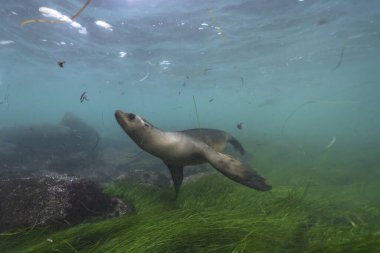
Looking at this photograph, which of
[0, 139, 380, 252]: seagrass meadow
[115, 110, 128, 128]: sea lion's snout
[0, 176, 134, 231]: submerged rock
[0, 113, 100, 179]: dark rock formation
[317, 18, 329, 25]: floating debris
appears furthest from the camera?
[317, 18, 329, 25]: floating debris

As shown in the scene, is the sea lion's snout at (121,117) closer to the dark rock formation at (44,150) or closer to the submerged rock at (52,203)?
the submerged rock at (52,203)

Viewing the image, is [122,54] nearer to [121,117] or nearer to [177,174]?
[177,174]

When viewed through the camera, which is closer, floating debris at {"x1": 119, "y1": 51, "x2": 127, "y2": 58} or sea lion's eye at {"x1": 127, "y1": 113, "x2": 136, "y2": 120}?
sea lion's eye at {"x1": 127, "y1": 113, "x2": 136, "y2": 120}

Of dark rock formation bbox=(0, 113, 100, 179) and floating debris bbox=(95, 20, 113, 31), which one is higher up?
floating debris bbox=(95, 20, 113, 31)

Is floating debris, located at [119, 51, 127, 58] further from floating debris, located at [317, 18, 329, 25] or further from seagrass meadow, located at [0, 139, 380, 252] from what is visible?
seagrass meadow, located at [0, 139, 380, 252]

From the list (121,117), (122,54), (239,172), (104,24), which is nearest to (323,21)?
(104,24)

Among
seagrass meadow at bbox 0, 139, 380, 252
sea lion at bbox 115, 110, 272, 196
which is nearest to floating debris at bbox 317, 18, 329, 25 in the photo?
seagrass meadow at bbox 0, 139, 380, 252

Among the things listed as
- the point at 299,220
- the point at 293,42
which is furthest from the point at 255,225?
the point at 293,42

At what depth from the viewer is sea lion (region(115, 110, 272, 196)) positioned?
3398mm

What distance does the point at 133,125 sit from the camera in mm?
3639

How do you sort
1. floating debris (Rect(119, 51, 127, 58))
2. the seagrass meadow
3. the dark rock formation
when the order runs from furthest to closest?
floating debris (Rect(119, 51, 127, 58))
the dark rock formation
the seagrass meadow

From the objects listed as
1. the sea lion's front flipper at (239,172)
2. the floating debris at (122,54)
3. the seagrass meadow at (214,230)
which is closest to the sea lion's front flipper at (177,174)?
the seagrass meadow at (214,230)

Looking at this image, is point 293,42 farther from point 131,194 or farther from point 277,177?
point 131,194

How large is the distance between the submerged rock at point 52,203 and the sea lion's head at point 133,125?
937 millimetres
